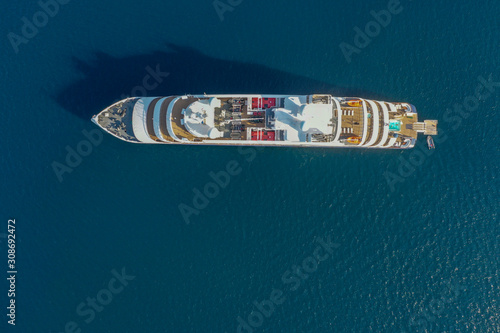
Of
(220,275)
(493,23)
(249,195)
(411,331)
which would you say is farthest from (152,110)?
(493,23)

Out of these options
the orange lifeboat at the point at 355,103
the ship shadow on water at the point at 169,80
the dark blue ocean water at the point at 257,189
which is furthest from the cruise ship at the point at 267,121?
the ship shadow on water at the point at 169,80

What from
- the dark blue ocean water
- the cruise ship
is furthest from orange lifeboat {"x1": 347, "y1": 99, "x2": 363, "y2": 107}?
the dark blue ocean water

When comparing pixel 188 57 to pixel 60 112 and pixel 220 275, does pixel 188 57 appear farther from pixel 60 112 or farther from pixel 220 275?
pixel 220 275

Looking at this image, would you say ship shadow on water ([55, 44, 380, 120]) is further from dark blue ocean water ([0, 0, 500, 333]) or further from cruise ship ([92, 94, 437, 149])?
cruise ship ([92, 94, 437, 149])

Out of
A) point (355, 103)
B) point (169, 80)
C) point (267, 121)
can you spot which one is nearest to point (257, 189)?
point (267, 121)

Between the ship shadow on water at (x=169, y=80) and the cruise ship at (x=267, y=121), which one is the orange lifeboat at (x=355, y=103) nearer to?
the cruise ship at (x=267, y=121)

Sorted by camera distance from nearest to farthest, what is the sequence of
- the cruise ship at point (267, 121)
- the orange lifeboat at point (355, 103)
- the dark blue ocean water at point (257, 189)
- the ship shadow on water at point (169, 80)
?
the cruise ship at point (267, 121) < the orange lifeboat at point (355, 103) < the dark blue ocean water at point (257, 189) < the ship shadow on water at point (169, 80)

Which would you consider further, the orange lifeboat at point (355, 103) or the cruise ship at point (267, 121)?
the orange lifeboat at point (355, 103)
